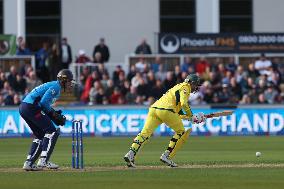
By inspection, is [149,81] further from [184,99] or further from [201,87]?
[184,99]

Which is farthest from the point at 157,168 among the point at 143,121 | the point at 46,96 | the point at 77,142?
the point at 143,121

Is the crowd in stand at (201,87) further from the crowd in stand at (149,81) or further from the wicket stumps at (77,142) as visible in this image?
the wicket stumps at (77,142)

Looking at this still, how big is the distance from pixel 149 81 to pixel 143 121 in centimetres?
224

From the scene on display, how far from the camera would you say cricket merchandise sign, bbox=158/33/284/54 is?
131ft

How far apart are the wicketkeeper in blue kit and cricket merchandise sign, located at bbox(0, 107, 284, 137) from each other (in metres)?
13.6

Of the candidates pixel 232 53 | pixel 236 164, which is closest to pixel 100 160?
pixel 236 164

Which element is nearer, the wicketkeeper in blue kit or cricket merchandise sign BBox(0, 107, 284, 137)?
the wicketkeeper in blue kit

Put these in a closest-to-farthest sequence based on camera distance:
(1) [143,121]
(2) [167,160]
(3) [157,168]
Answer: (3) [157,168]
(2) [167,160]
(1) [143,121]

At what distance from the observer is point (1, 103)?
36688 mm

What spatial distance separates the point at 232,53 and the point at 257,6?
5668 mm

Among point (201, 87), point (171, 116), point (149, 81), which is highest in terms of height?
point (149, 81)

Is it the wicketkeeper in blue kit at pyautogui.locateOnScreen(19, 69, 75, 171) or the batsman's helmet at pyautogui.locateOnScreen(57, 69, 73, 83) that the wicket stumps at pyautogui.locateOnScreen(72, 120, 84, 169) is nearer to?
the wicketkeeper in blue kit at pyautogui.locateOnScreen(19, 69, 75, 171)

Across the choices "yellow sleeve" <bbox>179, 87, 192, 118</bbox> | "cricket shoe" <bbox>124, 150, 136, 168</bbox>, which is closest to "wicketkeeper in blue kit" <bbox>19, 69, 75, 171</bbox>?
"cricket shoe" <bbox>124, 150, 136, 168</bbox>

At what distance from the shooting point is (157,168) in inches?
875
